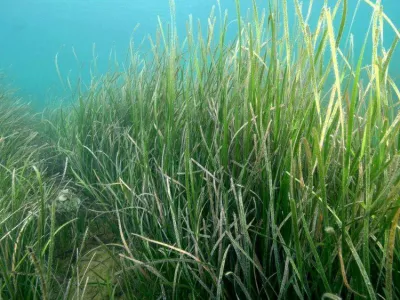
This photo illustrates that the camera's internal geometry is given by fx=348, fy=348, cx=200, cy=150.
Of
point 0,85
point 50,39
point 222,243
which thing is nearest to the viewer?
point 222,243

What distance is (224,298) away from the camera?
914mm

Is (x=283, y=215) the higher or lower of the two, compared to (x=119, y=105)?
higher

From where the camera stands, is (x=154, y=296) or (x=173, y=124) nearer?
(x=154, y=296)


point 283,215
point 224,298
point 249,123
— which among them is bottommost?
point 224,298

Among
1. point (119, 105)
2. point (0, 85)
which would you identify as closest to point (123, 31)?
point (0, 85)

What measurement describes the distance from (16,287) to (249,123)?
858mm

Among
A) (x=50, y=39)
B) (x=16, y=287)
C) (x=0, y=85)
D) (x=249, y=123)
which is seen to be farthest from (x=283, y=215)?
(x=50, y=39)

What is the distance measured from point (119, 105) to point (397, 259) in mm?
2137

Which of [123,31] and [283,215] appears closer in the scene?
[283,215]

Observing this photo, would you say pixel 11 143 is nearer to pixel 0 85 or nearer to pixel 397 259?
pixel 397 259

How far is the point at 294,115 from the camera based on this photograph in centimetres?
106

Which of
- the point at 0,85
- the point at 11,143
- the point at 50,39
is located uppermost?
the point at 11,143

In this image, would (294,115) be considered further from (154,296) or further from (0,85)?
(0,85)

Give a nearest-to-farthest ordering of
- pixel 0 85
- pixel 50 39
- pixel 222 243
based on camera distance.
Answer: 1. pixel 222 243
2. pixel 0 85
3. pixel 50 39
